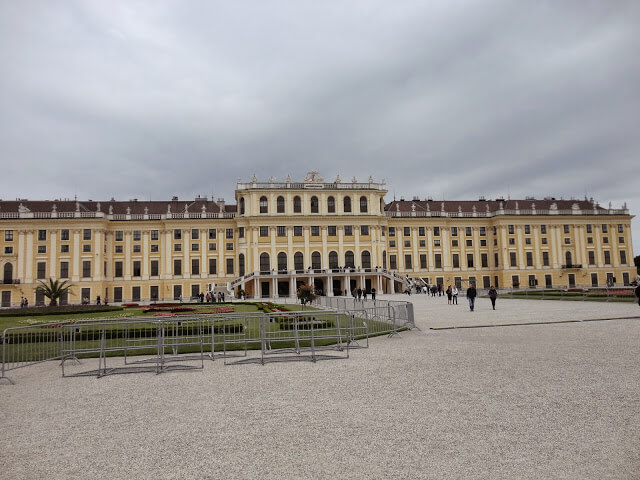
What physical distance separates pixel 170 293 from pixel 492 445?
197ft

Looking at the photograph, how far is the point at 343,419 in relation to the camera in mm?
7277

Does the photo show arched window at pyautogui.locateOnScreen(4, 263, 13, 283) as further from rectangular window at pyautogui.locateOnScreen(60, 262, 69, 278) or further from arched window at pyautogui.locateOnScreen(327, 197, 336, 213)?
arched window at pyautogui.locateOnScreen(327, 197, 336, 213)

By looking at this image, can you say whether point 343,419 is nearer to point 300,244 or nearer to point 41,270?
point 300,244

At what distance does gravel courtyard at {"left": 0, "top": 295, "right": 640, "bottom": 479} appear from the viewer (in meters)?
5.55

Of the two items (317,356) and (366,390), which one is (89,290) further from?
(366,390)

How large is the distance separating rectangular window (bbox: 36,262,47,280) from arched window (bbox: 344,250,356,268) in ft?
126

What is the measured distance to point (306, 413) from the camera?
25.1ft

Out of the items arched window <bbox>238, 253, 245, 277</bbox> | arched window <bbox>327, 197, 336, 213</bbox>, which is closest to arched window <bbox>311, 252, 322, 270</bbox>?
arched window <bbox>327, 197, 336, 213</bbox>

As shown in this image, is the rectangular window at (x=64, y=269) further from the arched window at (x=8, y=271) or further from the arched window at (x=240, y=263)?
the arched window at (x=240, y=263)

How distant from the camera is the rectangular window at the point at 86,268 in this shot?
5866 cm

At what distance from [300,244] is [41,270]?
33025 mm

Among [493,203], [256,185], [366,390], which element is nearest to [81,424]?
[366,390]

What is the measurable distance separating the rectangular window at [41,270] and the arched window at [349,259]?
126ft

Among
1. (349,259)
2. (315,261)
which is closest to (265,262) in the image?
(315,261)
